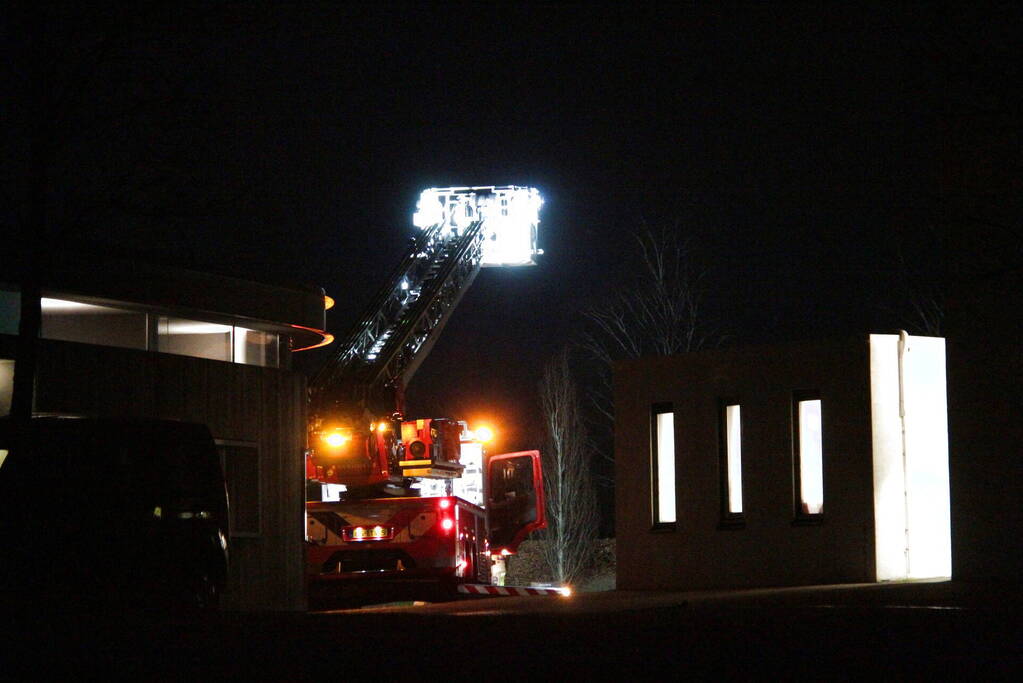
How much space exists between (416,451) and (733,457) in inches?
219

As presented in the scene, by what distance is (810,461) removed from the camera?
21703 mm

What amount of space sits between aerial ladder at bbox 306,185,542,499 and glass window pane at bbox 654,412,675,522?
400 centimetres

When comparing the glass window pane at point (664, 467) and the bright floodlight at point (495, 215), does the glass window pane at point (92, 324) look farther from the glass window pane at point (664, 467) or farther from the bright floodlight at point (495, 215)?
the bright floodlight at point (495, 215)

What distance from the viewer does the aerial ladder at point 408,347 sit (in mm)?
25312

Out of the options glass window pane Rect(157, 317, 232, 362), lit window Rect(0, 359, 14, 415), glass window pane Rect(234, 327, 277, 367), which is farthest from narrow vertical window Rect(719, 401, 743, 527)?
lit window Rect(0, 359, 14, 415)

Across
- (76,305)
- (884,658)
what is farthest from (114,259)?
(884,658)

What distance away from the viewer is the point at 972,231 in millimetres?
16625

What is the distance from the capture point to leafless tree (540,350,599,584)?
5003cm

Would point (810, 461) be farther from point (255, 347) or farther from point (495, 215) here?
point (495, 215)

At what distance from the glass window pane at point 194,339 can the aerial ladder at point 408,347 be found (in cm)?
287

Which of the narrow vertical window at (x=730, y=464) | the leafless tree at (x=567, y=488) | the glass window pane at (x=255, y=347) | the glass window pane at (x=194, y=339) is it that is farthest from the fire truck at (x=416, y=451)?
the leafless tree at (x=567, y=488)

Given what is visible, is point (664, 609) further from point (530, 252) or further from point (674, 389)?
point (530, 252)

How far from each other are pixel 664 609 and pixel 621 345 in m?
31.9

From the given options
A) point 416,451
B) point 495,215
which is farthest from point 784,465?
point 495,215
